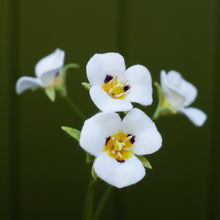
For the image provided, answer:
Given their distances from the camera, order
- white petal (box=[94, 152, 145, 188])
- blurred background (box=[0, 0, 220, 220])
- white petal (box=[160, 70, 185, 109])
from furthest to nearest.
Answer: blurred background (box=[0, 0, 220, 220]) < white petal (box=[160, 70, 185, 109]) < white petal (box=[94, 152, 145, 188])

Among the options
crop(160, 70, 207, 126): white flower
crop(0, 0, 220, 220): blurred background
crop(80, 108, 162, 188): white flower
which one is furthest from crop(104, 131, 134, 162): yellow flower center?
crop(0, 0, 220, 220): blurred background

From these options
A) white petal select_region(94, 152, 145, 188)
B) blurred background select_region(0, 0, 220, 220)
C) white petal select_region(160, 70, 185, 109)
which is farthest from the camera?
blurred background select_region(0, 0, 220, 220)

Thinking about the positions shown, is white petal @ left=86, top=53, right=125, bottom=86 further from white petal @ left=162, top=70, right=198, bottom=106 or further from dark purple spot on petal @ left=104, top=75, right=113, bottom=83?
white petal @ left=162, top=70, right=198, bottom=106

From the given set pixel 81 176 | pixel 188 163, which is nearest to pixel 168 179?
pixel 188 163

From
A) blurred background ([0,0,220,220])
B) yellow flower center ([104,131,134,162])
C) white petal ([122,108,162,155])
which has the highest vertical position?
white petal ([122,108,162,155])

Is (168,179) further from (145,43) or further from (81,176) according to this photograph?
(145,43)
